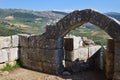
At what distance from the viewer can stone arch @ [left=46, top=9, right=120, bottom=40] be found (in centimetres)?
959

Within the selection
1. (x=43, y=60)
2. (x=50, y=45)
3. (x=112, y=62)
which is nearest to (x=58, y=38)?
(x=50, y=45)

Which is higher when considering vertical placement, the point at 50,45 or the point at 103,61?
the point at 50,45

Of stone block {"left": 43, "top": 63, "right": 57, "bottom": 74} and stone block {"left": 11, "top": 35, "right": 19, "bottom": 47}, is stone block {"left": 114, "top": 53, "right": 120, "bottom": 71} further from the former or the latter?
stone block {"left": 11, "top": 35, "right": 19, "bottom": 47}

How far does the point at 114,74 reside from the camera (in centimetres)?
972

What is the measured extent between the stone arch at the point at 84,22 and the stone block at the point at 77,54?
1.10m

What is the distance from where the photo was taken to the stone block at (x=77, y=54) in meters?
11.8

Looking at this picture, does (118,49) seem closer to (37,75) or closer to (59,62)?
(59,62)

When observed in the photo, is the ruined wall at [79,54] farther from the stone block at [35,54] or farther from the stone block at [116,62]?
the stone block at [116,62]

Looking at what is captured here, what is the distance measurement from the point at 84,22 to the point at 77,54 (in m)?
2.02

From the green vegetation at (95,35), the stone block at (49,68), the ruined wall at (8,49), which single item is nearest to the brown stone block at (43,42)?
the stone block at (49,68)

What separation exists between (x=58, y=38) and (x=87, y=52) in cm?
206

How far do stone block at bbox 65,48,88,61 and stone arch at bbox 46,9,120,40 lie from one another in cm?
110

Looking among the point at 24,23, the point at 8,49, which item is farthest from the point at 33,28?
the point at 8,49

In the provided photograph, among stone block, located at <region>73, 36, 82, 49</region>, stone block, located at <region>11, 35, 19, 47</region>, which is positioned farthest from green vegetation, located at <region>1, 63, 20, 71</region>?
stone block, located at <region>73, 36, 82, 49</region>
